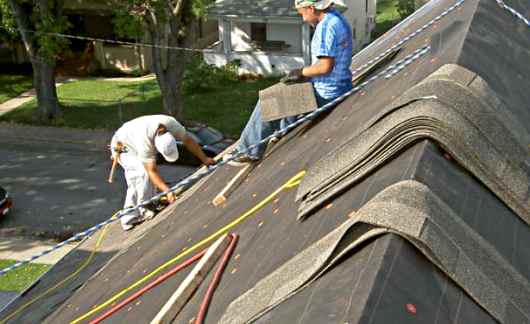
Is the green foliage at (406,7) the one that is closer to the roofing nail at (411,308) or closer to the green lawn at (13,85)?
the green lawn at (13,85)

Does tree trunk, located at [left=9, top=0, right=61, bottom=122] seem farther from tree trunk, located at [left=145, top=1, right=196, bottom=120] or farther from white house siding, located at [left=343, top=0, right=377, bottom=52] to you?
white house siding, located at [left=343, top=0, right=377, bottom=52]

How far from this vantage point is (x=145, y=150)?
8375mm

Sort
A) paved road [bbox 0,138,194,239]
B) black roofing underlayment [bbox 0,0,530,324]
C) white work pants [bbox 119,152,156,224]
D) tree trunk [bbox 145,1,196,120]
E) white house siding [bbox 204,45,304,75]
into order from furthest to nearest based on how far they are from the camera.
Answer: white house siding [bbox 204,45,304,75] → tree trunk [bbox 145,1,196,120] → paved road [bbox 0,138,194,239] → white work pants [bbox 119,152,156,224] → black roofing underlayment [bbox 0,0,530,324]

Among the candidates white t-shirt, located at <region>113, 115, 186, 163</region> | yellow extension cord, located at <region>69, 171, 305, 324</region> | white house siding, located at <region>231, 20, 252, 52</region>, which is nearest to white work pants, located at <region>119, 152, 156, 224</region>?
white t-shirt, located at <region>113, 115, 186, 163</region>

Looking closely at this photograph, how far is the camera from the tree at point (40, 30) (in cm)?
2259

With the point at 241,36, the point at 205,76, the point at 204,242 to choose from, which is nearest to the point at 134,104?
the point at 205,76

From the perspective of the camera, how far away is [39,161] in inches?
842

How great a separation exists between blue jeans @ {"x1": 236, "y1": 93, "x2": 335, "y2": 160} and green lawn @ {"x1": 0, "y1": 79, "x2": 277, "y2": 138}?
1464cm

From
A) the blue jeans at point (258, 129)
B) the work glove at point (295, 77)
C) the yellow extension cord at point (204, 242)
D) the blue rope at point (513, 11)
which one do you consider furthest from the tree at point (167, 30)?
the yellow extension cord at point (204, 242)

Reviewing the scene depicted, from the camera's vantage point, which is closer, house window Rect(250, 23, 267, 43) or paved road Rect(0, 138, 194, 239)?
paved road Rect(0, 138, 194, 239)

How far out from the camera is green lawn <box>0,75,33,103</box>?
91.3ft

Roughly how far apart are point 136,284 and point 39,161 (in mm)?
16294

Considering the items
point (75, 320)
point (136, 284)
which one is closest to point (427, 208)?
point (136, 284)

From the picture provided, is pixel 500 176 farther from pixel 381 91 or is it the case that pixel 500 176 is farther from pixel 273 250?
pixel 381 91
